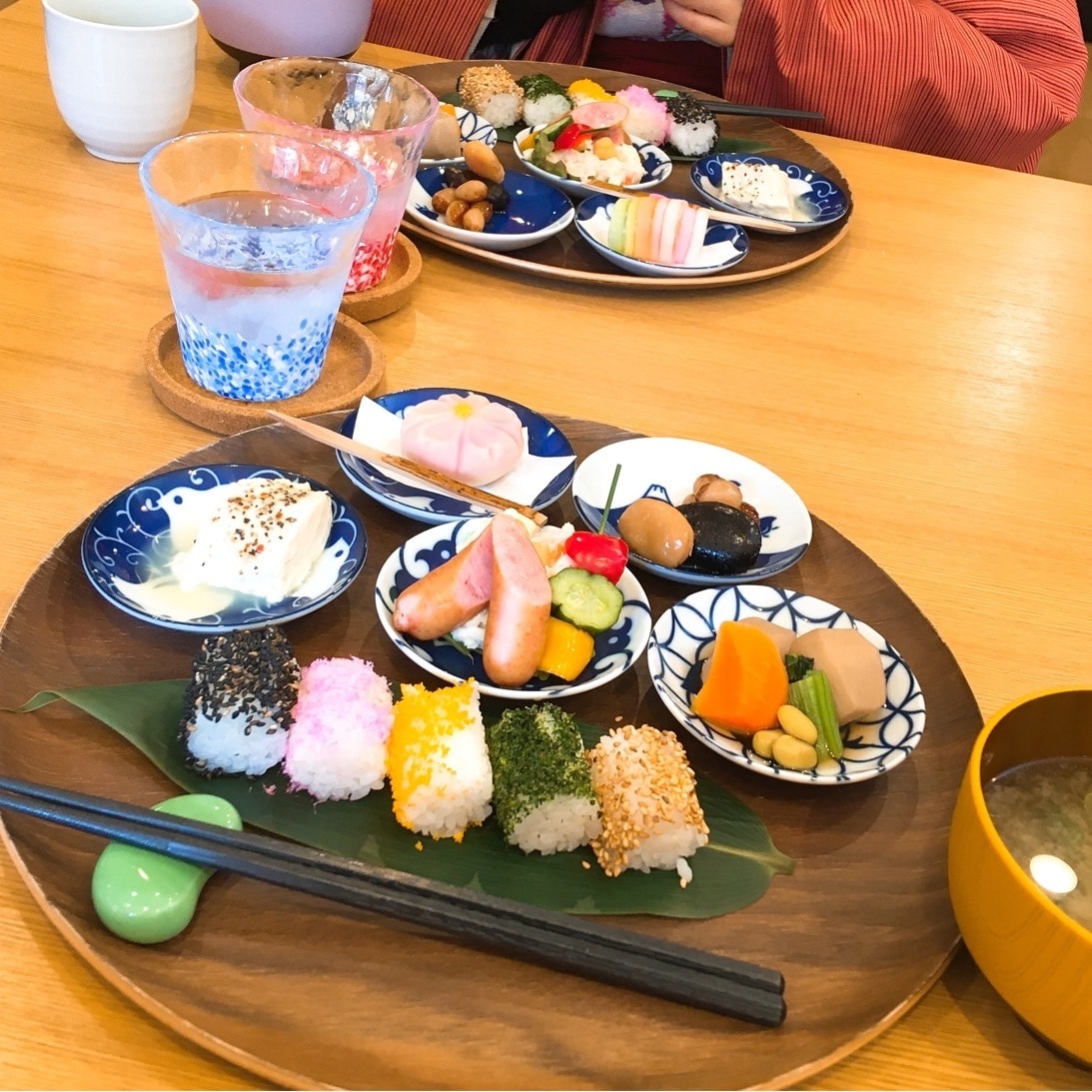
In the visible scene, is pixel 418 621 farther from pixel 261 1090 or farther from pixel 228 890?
pixel 261 1090

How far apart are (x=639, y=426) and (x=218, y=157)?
645 millimetres

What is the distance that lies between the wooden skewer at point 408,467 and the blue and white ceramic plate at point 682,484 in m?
0.09

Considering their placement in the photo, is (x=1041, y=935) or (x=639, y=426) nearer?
(x=1041, y=935)

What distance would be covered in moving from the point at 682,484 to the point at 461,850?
23.9 inches

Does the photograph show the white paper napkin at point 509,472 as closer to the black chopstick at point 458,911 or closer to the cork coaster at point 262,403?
the cork coaster at point 262,403

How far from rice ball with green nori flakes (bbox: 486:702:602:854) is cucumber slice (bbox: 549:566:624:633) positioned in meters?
0.18

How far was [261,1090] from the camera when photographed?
0.72m

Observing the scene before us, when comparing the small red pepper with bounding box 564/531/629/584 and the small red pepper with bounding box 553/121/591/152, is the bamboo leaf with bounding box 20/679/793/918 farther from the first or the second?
the small red pepper with bounding box 553/121/591/152

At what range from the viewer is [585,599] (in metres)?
1.09

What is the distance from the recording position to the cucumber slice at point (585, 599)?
108cm

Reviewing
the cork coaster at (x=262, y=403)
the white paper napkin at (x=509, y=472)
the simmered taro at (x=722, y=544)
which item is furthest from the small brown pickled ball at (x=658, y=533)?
the cork coaster at (x=262, y=403)

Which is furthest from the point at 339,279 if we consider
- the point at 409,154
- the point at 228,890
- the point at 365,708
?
the point at 228,890

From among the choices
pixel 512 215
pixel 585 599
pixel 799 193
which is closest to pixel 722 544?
pixel 585 599

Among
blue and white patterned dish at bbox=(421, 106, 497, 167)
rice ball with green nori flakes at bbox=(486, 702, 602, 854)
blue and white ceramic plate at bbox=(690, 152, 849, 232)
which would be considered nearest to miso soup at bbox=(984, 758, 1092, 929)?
rice ball with green nori flakes at bbox=(486, 702, 602, 854)
